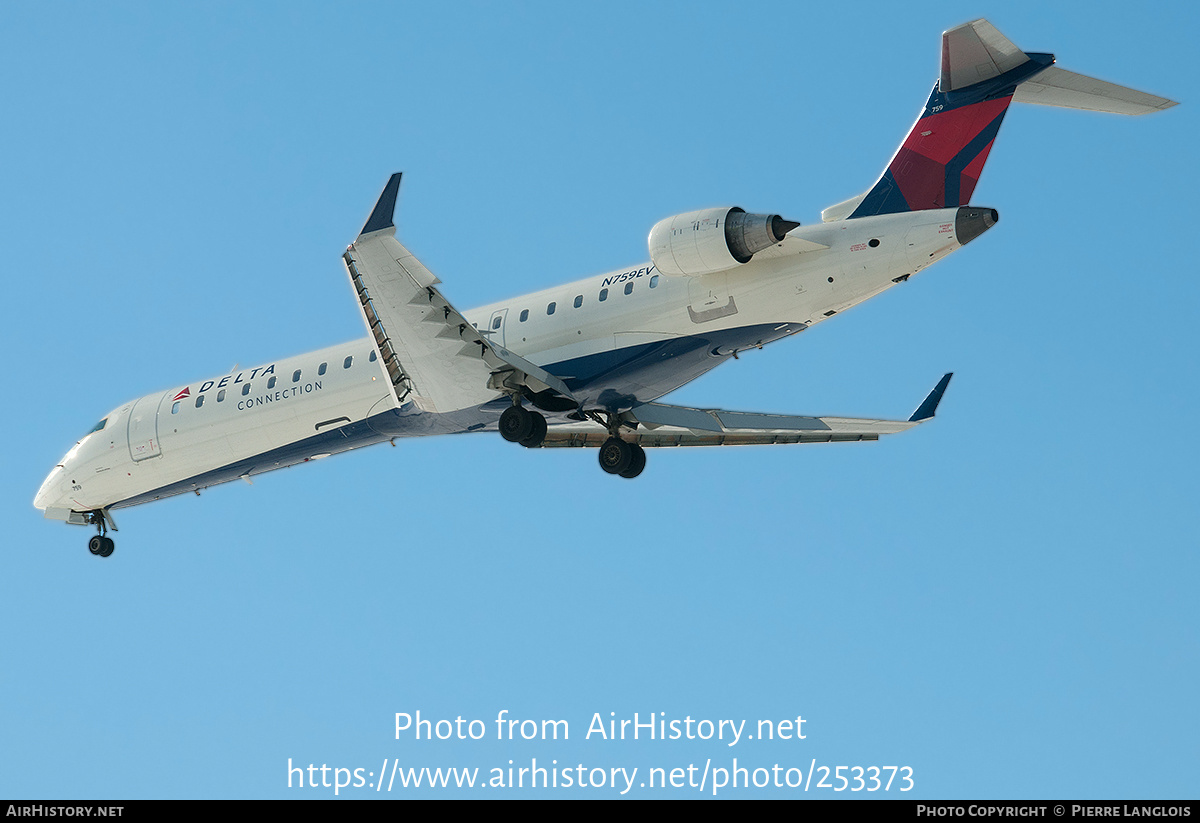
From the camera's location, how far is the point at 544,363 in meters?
22.1

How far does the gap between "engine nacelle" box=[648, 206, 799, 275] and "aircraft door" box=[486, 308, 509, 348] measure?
3.81 meters

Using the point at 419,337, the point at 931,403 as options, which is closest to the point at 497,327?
the point at 419,337

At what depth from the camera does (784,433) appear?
2581cm

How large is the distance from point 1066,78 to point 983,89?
1186 mm

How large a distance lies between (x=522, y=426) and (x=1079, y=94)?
988cm

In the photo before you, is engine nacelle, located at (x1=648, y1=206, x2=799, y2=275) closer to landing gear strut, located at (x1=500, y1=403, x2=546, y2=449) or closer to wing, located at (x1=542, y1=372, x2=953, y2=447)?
landing gear strut, located at (x1=500, y1=403, x2=546, y2=449)

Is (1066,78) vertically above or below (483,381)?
above

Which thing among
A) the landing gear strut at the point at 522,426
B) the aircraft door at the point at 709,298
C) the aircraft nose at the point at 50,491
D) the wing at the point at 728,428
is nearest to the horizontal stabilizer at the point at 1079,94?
the aircraft door at the point at 709,298

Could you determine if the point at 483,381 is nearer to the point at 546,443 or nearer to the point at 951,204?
the point at 546,443

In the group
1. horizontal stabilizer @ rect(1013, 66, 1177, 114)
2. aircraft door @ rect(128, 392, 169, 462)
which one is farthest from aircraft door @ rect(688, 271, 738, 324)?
aircraft door @ rect(128, 392, 169, 462)

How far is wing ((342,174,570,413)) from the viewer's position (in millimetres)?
19438
